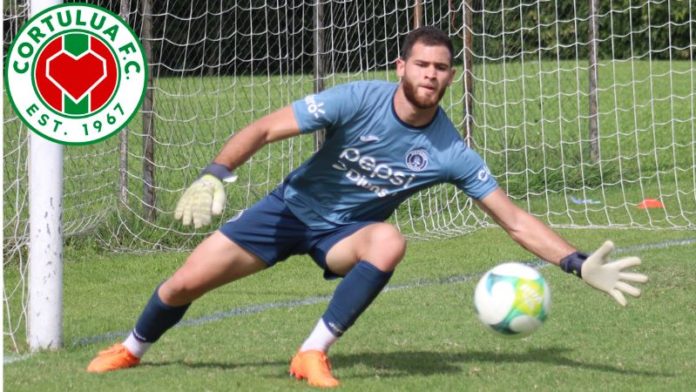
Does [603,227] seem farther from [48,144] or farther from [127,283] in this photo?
[48,144]

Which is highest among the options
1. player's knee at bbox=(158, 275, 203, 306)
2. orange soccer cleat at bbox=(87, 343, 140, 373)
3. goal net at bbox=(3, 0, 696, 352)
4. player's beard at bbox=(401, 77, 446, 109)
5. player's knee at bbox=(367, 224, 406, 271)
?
player's beard at bbox=(401, 77, 446, 109)

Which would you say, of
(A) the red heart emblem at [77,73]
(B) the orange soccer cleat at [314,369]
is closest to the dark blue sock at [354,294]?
(B) the orange soccer cleat at [314,369]

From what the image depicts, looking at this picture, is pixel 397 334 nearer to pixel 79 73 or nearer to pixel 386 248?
pixel 386 248

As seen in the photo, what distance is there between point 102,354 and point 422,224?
6241 millimetres

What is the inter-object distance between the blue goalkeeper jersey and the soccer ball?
1.52ft

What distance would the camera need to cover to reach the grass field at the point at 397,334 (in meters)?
6.24

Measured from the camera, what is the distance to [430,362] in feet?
22.1

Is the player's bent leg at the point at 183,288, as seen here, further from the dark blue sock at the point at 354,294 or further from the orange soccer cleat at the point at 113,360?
the dark blue sock at the point at 354,294

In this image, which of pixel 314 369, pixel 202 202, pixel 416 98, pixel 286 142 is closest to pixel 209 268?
pixel 314 369

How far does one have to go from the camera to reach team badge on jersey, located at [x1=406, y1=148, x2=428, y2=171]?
6156mm

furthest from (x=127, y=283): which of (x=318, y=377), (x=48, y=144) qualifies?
(x=318, y=377)

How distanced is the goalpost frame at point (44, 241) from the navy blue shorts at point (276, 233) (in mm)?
1015

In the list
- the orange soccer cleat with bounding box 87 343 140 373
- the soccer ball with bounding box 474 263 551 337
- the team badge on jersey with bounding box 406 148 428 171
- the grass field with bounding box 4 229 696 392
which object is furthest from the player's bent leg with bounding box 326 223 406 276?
the orange soccer cleat with bounding box 87 343 140 373

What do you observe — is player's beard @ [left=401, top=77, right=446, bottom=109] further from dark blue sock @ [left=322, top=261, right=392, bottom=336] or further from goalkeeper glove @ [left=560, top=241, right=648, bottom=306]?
goalkeeper glove @ [left=560, top=241, right=648, bottom=306]
